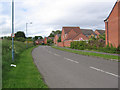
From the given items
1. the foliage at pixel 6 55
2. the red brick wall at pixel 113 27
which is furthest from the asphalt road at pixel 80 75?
the red brick wall at pixel 113 27

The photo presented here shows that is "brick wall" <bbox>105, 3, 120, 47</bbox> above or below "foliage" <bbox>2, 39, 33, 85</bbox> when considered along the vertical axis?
above

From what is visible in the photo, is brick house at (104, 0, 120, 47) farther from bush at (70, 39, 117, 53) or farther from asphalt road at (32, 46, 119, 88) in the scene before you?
asphalt road at (32, 46, 119, 88)

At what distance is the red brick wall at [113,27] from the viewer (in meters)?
20.4

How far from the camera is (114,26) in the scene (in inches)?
827

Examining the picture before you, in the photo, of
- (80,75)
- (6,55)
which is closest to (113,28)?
(80,75)

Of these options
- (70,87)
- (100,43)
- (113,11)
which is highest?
(113,11)

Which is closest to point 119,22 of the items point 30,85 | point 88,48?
point 88,48

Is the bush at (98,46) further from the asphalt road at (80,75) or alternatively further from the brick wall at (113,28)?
the asphalt road at (80,75)

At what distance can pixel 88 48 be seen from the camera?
27266 mm

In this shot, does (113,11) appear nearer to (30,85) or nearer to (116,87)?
(116,87)

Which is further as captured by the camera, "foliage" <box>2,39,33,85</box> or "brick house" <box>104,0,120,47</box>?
"brick house" <box>104,0,120,47</box>

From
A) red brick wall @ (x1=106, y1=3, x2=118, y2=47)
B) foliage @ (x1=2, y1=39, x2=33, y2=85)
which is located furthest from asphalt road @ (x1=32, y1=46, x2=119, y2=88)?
red brick wall @ (x1=106, y1=3, x2=118, y2=47)

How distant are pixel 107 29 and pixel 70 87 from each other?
20.0 metres

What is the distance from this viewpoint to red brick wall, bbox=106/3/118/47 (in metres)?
20.4
